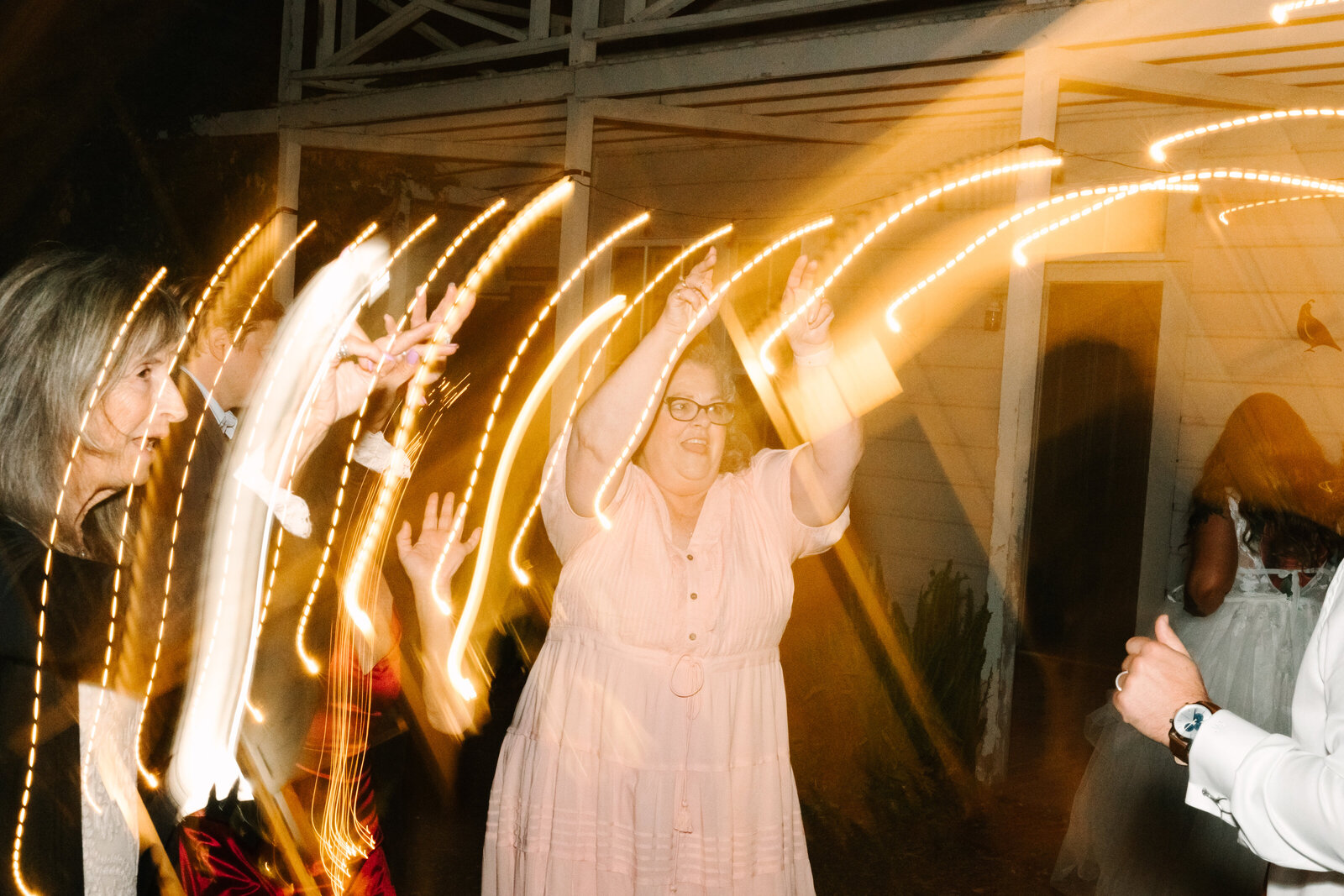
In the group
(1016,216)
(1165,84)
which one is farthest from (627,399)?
(1165,84)

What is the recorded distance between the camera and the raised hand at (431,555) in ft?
10.2

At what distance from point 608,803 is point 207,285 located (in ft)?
7.60

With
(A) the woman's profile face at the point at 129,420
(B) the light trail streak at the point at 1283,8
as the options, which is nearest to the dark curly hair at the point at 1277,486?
(B) the light trail streak at the point at 1283,8

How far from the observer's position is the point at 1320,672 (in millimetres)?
1730

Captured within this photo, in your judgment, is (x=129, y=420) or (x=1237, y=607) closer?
(x=129, y=420)

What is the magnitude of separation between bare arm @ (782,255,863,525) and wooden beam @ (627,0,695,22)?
14.5 ft

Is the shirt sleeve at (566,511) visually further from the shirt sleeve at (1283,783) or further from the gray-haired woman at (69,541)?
the shirt sleeve at (1283,783)

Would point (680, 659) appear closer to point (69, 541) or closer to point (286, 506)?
point (286, 506)

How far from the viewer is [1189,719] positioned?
183 centimetres

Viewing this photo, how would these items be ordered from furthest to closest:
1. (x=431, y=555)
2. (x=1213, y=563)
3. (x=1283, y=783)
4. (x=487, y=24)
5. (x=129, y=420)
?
1. (x=487, y=24)
2. (x=1213, y=563)
3. (x=431, y=555)
4. (x=129, y=420)
5. (x=1283, y=783)

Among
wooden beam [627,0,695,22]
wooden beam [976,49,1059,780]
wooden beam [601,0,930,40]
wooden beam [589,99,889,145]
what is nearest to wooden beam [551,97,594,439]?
wooden beam [589,99,889,145]

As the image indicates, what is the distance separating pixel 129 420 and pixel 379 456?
1434mm

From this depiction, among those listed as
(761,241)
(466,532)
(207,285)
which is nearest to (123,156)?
(466,532)

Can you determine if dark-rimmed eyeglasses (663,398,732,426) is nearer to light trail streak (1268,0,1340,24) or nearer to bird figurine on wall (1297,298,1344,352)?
light trail streak (1268,0,1340,24)
